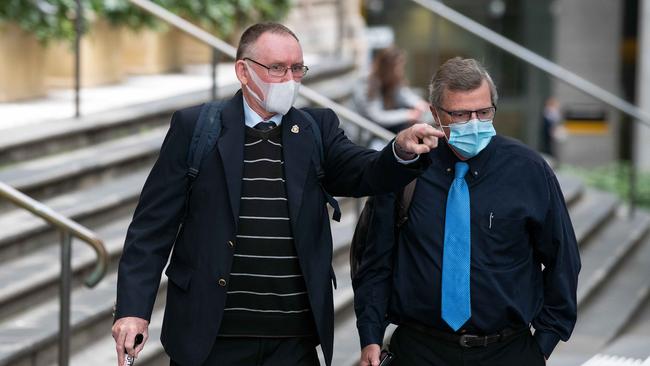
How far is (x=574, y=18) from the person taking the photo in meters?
27.2

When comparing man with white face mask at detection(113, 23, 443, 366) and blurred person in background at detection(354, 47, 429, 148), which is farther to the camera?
blurred person in background at detection(354, 47, 429, 148)

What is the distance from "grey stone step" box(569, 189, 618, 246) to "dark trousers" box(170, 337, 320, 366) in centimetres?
585

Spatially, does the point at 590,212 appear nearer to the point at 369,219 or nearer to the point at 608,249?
the point at 608,249

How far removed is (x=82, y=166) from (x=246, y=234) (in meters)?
4.00

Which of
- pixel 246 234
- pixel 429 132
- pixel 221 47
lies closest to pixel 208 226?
pixel 246 234

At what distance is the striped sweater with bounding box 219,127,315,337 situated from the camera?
3998 mm

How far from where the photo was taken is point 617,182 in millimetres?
15516

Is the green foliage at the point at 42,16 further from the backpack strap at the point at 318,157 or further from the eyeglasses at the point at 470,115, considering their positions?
the eyeglasses at the point at 470,115

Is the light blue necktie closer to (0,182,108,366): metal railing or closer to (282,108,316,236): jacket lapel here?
(282,108,316,236): jacket lapel

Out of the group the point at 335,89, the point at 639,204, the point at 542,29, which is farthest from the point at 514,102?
the point at 335,89

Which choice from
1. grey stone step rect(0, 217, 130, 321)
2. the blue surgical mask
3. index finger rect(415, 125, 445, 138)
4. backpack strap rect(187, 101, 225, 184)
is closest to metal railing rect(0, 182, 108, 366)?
grey stone step rect(0, 217, 130, 321)

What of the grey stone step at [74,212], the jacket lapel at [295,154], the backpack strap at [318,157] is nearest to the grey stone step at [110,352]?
the grey stone step at [74,212]

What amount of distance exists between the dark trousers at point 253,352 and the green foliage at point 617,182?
9.92 m

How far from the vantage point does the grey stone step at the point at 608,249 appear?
8.94 metres
